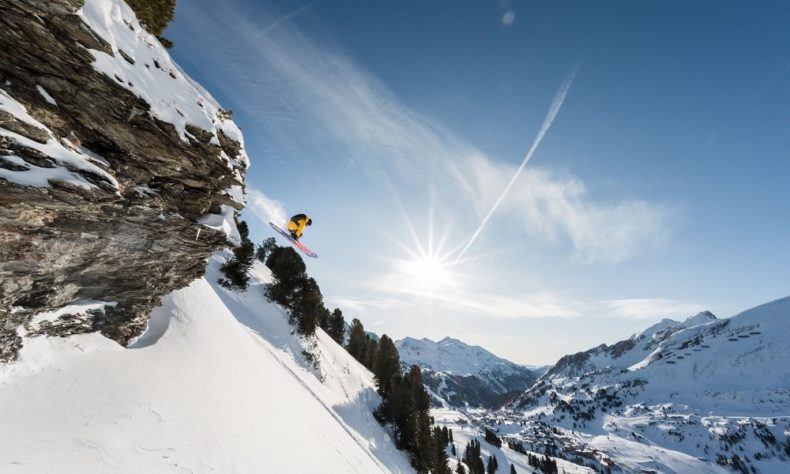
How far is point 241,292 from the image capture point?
37.6 meters

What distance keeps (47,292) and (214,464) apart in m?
7.21

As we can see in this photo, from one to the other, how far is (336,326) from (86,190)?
60.9 metres

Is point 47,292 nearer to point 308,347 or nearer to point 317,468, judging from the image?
point 317,468

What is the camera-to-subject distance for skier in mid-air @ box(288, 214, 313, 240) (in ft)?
71.9

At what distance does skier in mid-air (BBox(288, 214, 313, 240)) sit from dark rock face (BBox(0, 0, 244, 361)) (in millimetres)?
7407

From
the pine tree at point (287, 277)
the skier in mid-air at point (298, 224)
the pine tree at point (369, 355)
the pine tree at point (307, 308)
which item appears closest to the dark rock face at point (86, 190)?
the skier in mid-air at point (298, 224)

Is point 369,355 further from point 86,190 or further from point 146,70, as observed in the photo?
point 146,70

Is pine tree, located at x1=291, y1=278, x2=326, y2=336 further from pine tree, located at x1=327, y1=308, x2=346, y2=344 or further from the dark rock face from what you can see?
the dark rock face

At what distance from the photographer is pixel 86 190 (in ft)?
31.1

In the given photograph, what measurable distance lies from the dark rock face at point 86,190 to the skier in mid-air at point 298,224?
7.41 metres

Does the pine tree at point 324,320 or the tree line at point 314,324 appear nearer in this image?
the tree line at point 314,324

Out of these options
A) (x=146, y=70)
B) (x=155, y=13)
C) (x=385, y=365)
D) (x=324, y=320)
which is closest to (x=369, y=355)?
(x=324, y=320)

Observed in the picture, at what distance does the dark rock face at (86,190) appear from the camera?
8.52 metres

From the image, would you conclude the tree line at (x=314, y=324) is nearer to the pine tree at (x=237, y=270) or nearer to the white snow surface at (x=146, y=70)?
the pine tree at (x=237, y=270)
